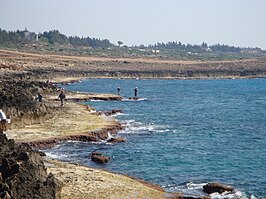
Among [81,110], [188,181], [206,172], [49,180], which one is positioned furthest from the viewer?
[81,110]

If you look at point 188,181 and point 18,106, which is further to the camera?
point 18,106

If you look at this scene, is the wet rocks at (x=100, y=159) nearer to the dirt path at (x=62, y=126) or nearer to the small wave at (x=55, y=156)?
the small wave at (x=55, y=156)

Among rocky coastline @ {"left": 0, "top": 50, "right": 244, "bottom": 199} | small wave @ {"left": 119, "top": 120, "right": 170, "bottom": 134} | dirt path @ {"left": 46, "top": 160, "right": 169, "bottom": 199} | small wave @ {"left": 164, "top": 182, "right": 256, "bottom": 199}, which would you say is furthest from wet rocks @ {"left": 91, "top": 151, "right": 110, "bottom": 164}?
small wave @ {"left": 119, "top": 120, "right": 170, "bottom": 134}

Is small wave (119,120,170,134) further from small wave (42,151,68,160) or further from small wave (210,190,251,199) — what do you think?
small wave (210,190,251,199)

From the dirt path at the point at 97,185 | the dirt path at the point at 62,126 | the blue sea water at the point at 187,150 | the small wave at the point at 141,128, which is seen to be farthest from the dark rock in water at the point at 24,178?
the small wave at the point at 141,128

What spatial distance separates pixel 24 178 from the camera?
18359 mm

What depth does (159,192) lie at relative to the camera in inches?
936

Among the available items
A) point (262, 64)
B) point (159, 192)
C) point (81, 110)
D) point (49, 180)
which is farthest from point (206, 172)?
point (262, 64)

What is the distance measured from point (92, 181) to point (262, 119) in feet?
115

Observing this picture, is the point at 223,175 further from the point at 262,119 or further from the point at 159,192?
the point at 262,119

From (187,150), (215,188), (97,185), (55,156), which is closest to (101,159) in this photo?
(55,156)

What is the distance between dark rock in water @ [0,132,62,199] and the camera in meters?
17.7

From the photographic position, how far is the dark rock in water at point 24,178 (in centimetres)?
1772

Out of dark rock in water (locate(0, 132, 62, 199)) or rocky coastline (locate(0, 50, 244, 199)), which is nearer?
dark rock in water (locate(0, 132, 62, 199))
